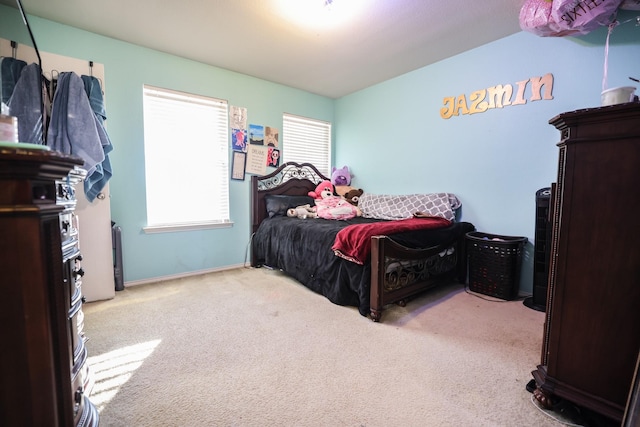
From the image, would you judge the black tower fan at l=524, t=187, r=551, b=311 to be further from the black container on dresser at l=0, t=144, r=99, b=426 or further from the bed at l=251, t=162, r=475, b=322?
the black container on dresser at l=0, t=144, r=99, b=426

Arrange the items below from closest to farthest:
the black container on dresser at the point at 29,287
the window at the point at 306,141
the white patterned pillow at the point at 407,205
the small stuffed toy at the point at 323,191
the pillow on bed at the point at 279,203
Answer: the black container on dresser at the point at 29,287
the white patterned pillow at the point at 407,205
the pillow on bed at the point at 279,203
the small stuffed toy at the point at 323,191
the window at the point at 306,141

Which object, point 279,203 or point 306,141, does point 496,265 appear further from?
point 306,141

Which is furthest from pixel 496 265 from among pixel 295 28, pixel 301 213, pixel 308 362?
pixel 295 28

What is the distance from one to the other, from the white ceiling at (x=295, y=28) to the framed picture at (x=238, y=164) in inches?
38.4

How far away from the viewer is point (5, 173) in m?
0.66

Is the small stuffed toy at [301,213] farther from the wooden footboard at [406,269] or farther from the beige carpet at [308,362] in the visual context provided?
the wooden footboard at [406,269]

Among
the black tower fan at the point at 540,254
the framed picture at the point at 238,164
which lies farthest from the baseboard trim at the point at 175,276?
the black tower fan at the point at 540,254

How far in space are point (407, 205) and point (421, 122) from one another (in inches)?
39.6

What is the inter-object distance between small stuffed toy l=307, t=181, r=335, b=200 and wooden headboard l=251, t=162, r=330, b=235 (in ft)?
0.50

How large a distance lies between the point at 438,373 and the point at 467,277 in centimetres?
168

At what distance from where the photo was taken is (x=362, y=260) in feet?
6.70

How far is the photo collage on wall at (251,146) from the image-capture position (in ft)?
10.8

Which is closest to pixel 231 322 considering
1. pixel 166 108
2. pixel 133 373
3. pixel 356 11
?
pixel 133 373

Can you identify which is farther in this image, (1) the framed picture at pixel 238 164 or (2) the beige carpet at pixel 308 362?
(1) the framed picture at pixel 238 164
